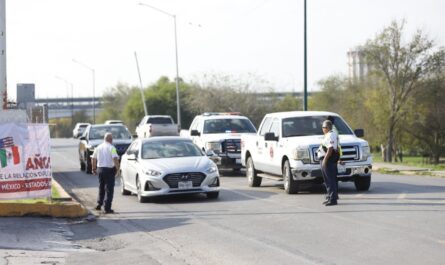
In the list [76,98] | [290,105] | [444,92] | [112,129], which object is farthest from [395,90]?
[76,98]

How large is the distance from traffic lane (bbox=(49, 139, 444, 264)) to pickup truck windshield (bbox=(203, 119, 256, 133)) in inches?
303

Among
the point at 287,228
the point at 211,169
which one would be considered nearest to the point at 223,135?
the point at 211,169

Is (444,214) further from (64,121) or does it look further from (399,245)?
(64,121)

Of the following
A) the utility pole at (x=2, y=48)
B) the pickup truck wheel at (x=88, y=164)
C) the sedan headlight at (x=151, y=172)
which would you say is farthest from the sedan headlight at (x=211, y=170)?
the pickup truck wheel at (x=88, y=164)

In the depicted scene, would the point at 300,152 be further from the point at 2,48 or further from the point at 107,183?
the point at 2,48

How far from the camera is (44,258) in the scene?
1100 centimetres

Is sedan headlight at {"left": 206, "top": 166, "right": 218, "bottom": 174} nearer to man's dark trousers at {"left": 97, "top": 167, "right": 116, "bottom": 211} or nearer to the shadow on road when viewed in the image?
man's dark trousers at {"left": 97, "top": 167, "right": 116, "bottom": 211}

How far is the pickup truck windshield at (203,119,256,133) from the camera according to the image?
28.3 metres

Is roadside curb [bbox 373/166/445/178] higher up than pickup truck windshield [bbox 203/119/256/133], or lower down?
lower down

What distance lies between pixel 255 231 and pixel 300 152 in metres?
5.91

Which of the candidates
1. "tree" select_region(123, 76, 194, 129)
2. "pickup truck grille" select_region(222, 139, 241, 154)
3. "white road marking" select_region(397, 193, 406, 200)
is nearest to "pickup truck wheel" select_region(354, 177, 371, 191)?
"white road marking" select_region(397, 193, 406, 200)

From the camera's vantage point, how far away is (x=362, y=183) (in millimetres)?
19062

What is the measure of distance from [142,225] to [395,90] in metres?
53.1

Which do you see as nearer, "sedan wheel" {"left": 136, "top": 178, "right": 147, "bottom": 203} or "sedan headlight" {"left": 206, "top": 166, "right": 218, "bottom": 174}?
"sedan headlight" {"left": 206, "top": 166, "right": 218, "bottom": 174}
